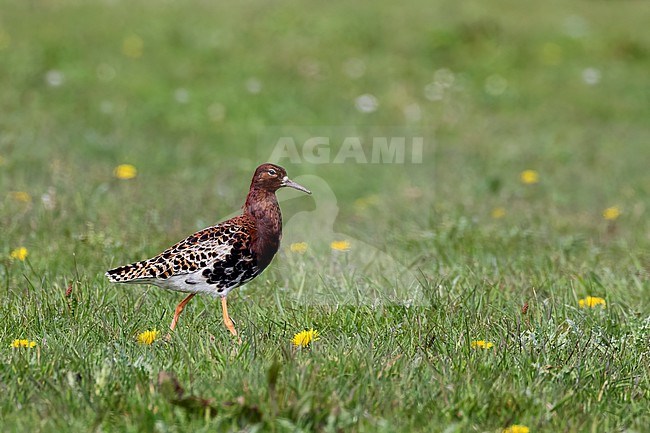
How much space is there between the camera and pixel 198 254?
4.06m

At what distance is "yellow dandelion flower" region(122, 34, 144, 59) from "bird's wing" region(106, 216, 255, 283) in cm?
953

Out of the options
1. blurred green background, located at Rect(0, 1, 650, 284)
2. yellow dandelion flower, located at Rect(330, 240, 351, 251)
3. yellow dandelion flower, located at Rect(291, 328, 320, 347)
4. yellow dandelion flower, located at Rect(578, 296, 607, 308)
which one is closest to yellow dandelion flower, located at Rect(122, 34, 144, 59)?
blurred green background, located at Rect(0, 1, 650, 284)

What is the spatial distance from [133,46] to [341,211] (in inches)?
238

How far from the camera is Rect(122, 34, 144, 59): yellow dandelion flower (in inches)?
518

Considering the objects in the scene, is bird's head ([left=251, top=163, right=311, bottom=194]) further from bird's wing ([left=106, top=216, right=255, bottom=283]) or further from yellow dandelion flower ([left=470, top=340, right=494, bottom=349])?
yellow dandelion flower ([left=470, top=340, right=494, bottom=349])

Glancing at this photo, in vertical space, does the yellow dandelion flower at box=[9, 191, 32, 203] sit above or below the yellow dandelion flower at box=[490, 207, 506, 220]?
above

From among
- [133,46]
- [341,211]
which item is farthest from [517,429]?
[133,46]

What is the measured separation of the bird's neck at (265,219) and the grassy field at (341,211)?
389 millimetres

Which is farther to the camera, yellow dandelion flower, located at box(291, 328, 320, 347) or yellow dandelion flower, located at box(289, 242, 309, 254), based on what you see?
yellow dandelion flower, located at box(289, 242, 309, 254)

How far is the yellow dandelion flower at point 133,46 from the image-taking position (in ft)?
43.2

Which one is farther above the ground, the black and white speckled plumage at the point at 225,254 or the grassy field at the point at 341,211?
the black and white speckled plumage at the point at 225,254

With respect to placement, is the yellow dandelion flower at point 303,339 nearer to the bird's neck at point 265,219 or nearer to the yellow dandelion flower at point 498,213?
the bird's neck at point 265,219

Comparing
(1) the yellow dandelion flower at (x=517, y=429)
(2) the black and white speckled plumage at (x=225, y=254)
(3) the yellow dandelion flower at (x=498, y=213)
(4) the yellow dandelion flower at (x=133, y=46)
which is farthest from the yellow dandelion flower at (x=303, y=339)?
(4) the yellow dandelion flower at (x=133, y=46)

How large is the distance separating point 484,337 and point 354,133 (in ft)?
24.8
